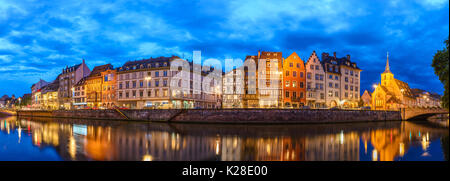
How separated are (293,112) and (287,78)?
59.2 ft

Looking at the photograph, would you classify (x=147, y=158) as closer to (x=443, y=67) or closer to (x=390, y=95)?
(x=443, y=67)

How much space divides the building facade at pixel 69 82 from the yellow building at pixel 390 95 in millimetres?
111474

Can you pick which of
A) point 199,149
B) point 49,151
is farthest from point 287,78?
point 49,151

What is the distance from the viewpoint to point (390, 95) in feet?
310

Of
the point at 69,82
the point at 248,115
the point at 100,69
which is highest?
the point at 100,69

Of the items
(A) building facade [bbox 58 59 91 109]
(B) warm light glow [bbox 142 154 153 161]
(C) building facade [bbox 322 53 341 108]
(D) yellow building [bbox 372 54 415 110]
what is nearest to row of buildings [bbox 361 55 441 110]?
(D) yellow building [bbox 372 54 415 110]

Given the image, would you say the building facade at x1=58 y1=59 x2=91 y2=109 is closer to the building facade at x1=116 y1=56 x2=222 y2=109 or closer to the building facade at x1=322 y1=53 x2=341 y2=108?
the building facade at x1=116 y1=56 x2=222 y2=109

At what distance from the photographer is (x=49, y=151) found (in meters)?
21.3

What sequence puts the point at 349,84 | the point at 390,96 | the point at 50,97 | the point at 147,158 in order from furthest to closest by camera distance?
1. the point at 50,97
2. the point at 390,96
3. the point at 349,84
4. the point at 147,158

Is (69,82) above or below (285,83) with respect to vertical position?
above

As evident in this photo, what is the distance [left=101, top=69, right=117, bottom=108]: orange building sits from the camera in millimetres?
84812

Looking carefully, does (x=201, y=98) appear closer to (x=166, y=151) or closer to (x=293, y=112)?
(x=293, y=112)

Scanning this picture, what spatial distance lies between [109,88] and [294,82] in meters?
59.0

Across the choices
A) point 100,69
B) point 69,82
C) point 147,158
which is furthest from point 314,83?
point 69,82
